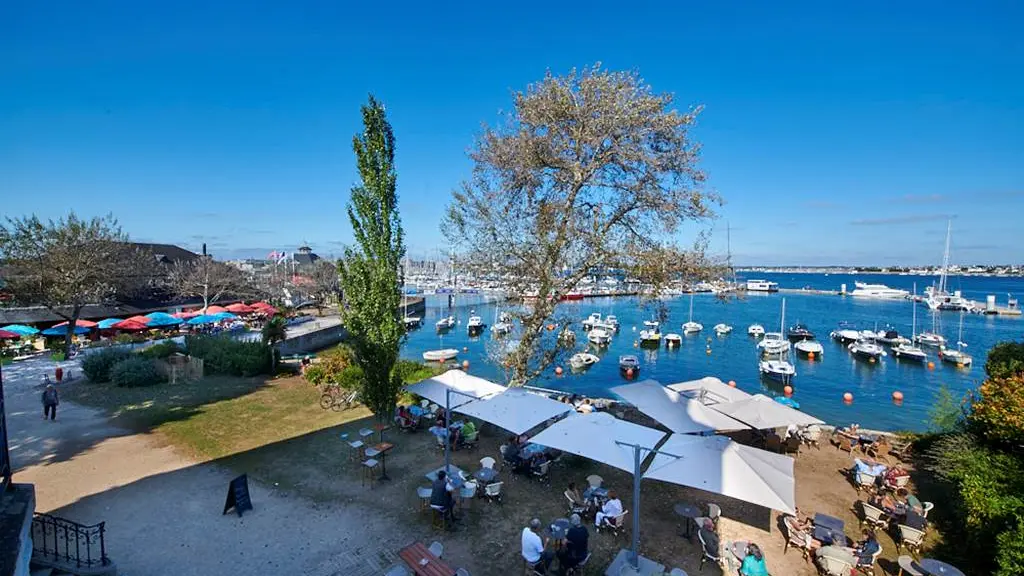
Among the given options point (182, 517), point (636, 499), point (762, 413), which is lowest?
point (182, 517)

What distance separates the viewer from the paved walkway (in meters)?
8.22

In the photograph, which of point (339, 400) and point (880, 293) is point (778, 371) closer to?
point (339, 400)

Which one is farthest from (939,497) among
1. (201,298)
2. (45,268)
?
(201,298)

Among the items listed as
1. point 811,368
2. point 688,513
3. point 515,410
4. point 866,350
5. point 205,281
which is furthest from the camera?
point 205,281

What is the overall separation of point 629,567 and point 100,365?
25643 mm

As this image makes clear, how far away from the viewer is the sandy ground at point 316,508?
8.41m

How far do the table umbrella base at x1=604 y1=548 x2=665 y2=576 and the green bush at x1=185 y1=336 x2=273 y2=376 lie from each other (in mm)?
21565

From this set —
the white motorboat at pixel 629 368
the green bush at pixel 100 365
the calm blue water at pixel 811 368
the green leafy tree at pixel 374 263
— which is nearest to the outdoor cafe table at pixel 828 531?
the calm blue water at pixel 811 368

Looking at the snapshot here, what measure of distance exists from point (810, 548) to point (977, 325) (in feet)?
310

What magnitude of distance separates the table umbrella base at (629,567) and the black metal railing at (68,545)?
337 inches

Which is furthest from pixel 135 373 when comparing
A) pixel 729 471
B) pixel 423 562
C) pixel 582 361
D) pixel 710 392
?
pixel 582 361

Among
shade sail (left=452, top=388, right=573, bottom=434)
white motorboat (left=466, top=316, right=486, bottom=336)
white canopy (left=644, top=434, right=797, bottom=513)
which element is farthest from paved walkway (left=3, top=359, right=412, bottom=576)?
white motorboat (left=466, top=316, right=486, bottom=336)

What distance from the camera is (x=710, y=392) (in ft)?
51.8

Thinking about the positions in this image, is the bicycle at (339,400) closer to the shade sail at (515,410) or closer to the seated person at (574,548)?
the shade sail at (515,410)
